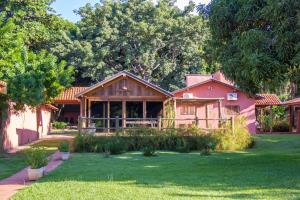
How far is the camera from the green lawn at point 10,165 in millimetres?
13113

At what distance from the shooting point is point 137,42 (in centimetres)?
4512

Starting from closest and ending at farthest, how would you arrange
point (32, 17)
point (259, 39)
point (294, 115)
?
point (259, 39) → point (32, 17) → point (294, 115)

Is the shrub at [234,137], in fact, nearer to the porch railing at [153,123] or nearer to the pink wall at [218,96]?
the porch railing at [153,123]

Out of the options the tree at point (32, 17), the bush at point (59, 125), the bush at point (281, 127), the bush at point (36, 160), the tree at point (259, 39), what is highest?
the tree at point (32, 17)

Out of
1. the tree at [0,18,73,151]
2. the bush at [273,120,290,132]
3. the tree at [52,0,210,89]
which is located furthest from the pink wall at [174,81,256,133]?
the tree at [0,18,73,151]

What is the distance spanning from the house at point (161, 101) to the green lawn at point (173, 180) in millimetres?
12410

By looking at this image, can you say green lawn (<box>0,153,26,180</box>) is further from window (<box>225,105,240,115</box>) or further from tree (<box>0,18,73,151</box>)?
window (<box>225,105,240,115</box>)

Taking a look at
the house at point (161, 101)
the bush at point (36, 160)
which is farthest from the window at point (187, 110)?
the bush at point (36, 160)

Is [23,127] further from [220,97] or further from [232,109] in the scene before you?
[232,109]

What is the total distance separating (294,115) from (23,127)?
981 inches

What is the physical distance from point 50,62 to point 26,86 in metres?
3.56

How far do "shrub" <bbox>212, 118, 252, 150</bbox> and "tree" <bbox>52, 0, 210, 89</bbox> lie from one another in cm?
2335

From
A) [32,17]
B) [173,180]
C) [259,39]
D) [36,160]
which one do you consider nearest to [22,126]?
[32,17]

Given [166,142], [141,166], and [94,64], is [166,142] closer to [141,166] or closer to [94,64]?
[141,166]
